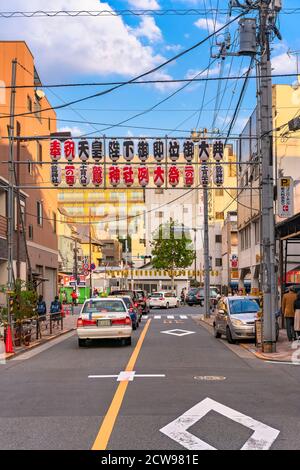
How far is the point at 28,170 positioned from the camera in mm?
35250

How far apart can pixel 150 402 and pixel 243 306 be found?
11900 millimetres

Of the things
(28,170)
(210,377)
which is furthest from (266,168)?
(28,170)

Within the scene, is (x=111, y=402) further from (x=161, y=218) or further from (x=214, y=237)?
(x=161, y=218)

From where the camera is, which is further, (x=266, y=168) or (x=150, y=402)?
(x=266, y=168)

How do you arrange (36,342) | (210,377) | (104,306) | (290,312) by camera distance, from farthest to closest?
1. (36,342)
2. (290,312)
3. (104,306)
4. (210,377)

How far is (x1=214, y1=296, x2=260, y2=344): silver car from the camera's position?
1959 cm

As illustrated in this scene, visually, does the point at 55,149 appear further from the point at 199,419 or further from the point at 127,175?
the point at 199,419

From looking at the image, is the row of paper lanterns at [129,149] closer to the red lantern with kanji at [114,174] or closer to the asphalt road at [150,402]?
the red lantern with kanji at [114,174]

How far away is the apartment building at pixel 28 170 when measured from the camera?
32719 millimetres

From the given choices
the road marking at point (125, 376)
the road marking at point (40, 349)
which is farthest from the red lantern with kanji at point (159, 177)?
the road marking at point (125, 376)
